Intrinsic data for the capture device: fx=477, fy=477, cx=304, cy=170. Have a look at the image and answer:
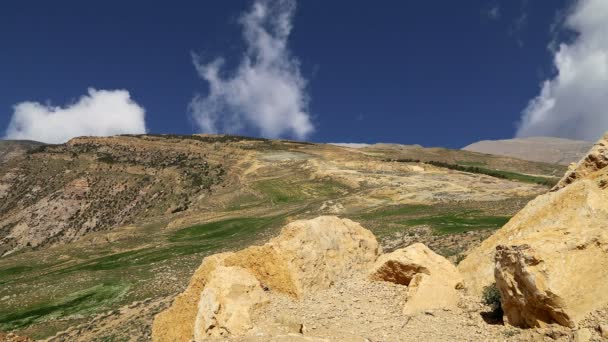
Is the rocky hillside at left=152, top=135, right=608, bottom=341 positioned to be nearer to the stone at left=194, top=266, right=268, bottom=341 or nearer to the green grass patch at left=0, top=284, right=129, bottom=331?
the stone at left=194, top=266, right=268, bottom=341

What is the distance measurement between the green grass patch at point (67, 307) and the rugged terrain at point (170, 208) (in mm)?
241

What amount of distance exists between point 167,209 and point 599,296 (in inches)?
4736

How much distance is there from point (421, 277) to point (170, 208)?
11447cm

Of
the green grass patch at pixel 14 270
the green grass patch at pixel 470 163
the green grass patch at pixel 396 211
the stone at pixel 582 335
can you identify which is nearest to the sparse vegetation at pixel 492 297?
the stone at pixel 582 335

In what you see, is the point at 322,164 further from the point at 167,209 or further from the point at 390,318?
the point at 390,318

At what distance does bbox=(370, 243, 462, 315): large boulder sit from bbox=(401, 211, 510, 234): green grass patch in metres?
35.7

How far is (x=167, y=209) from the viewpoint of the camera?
402 feet

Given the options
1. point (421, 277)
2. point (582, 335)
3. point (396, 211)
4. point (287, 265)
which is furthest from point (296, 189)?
point (582, 335)

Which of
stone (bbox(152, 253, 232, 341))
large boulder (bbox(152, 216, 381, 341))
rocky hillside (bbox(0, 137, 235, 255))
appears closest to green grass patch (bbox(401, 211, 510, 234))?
large boulder (bbox(152, 216, 381, 341))

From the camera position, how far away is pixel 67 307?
46219 millimetres

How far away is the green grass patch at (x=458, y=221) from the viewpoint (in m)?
52.7

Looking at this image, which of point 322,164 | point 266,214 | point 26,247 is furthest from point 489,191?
point 26,247

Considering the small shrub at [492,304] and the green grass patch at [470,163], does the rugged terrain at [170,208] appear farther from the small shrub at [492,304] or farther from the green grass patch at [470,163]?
the small shrub at [492,304]

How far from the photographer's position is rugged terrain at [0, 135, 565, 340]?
46.2 m
